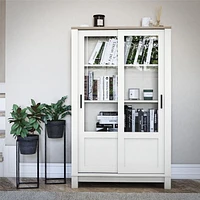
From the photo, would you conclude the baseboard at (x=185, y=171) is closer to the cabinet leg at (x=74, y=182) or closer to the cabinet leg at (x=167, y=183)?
the cabinet leg at (x=167, y=183)

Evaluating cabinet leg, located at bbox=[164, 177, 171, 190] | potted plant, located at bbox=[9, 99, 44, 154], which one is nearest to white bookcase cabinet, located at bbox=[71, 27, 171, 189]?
cabinet leg, located at bbox=[164, 177, 171, 190]

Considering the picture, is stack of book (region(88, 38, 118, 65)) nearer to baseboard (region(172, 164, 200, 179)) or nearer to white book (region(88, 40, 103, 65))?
white book (region(88, 40, 103, 65))

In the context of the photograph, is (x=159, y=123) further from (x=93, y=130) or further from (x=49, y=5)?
(x=49, y=5)

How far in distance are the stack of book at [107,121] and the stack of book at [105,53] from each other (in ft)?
1.79

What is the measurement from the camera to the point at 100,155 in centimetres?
371

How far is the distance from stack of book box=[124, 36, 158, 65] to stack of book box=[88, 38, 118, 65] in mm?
118

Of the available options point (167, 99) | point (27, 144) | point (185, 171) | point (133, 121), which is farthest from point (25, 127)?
point (185, 171)

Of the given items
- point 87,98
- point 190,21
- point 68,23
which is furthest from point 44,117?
point 190,21

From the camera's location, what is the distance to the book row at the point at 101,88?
376 centimetres

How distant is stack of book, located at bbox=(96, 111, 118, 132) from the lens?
3750 millimetres

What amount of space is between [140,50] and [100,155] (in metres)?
1.20

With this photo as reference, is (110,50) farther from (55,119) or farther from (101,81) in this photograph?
(55,119)

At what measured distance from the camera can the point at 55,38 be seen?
13.8 feet

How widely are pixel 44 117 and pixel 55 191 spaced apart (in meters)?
0.83
